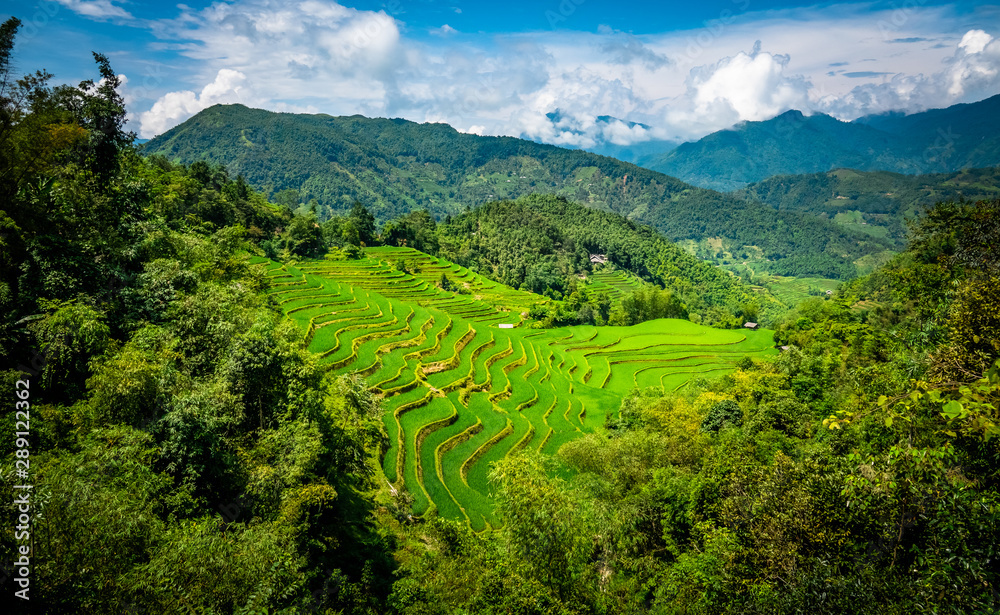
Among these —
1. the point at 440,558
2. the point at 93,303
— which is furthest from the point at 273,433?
the point at 93,303

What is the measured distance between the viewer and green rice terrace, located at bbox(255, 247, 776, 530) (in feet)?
99.9

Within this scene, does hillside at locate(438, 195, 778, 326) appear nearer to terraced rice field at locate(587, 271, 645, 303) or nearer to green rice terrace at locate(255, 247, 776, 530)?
terraced rice field at locate(587, 271, 645, 303)

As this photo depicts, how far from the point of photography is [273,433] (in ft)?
56.9

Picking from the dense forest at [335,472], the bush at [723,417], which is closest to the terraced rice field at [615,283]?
the bush at [723,417]

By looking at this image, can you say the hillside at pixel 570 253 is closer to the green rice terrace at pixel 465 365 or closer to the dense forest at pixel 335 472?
the green rice terrace at pixel 465 365

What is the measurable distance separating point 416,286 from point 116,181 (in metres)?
51.6

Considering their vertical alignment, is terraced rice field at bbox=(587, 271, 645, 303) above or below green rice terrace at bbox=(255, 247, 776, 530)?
above

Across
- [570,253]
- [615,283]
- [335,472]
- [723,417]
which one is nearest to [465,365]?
[723,417]

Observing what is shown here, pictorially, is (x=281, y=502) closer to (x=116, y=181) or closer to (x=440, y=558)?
(x=440, y=558)

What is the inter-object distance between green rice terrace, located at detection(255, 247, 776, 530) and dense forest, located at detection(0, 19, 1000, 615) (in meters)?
5.66

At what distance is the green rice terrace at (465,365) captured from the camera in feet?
99.9

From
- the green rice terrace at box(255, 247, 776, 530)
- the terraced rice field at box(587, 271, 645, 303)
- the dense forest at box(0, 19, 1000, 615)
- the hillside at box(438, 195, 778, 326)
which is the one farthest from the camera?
the terraced rice field at box(587, 271, 645, 303)

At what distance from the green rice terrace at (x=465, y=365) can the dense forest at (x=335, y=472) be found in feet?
18.6

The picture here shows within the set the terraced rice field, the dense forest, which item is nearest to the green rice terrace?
the dense forest
